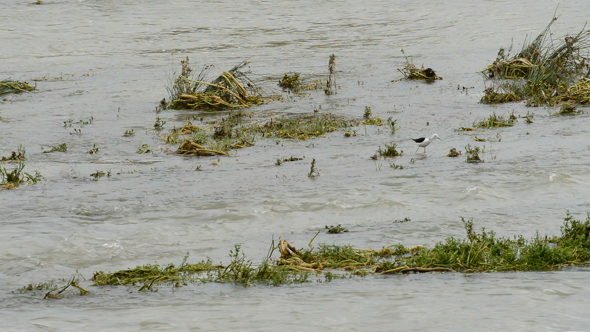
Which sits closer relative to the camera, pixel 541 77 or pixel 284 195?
pixel 284 195

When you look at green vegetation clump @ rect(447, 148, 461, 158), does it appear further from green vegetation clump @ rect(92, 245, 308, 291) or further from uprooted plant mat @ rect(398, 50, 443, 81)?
uprooted plant mat @ rect(398, 50, 443, 81)

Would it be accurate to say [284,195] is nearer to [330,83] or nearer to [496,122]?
[496,122]

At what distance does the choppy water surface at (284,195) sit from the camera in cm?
704

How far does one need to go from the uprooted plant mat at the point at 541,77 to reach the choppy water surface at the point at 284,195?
49cm

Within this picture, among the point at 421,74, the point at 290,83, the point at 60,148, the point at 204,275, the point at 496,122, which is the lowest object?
the point at 204,275

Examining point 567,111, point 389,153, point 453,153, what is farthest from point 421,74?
point 453,153

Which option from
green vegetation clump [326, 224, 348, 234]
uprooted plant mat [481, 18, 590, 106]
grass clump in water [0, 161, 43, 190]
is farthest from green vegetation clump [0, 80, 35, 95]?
green vegetation clump [326, 224, 348, 234]

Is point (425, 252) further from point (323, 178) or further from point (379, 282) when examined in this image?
point (323, 178)

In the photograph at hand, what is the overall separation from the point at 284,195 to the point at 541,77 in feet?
26.9

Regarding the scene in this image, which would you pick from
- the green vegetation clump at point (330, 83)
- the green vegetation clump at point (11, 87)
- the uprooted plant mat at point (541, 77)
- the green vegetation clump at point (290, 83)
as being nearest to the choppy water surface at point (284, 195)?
the green vegetation clump at point (330, 83)

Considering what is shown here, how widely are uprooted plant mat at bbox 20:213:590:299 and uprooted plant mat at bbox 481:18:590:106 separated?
7.97 m

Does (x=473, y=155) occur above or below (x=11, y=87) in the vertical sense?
below

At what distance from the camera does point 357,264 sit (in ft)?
27.0

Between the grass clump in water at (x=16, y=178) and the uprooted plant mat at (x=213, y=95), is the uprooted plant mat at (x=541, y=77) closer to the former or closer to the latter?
the uprooted plant mat at (x=213, y=95)
